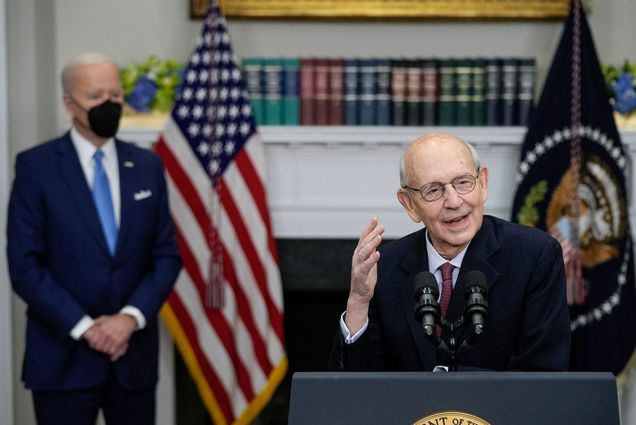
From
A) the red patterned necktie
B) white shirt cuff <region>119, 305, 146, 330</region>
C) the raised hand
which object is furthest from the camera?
white shirt cuff <region>119, 305, 146, 330</region>

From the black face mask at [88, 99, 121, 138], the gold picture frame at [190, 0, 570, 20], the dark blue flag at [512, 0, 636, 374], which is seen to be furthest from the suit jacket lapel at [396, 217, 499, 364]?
the gold picture frame at [190, 0, 570, 20]

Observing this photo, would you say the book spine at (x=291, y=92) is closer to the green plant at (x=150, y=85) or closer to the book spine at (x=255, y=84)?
the book spine at (x=255, y=84)

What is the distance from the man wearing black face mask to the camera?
4.11 m

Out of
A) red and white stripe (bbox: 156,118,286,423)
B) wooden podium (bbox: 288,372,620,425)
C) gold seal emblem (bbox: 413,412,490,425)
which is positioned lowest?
red and white stripe (bbox: 156,118,286,423)

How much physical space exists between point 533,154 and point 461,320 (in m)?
3.10

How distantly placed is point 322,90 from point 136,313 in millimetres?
1741

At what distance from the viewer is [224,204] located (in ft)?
17.2

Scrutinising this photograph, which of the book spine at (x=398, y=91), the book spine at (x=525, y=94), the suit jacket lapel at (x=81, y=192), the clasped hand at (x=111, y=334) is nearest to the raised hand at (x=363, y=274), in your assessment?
the clasped hand at (x=111, y=334)

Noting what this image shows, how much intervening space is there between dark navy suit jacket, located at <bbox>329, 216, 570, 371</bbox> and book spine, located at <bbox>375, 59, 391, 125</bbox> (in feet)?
8.76

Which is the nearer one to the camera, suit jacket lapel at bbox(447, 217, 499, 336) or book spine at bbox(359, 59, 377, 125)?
suit jacket lapel at bbox(447, 217, 499, 336)

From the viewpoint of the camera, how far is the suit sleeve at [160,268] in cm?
421

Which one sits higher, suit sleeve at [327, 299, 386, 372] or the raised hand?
the raised hand

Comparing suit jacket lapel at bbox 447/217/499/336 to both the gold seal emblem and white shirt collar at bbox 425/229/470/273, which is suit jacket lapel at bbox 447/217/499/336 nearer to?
white shirt collar at bbox 425/229/470/273

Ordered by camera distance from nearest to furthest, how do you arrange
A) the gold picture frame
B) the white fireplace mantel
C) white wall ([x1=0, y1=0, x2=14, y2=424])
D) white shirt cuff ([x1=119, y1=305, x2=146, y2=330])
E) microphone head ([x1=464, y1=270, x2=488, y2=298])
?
microphone head ([x1=464, y1=270, x2=488, y2=298]), white shirt cuff ([x1=119, y1=305, x2=146, y2=330]), white wall ([x1=0, y1=0, x2=14, y2=424]), the white fireplace mantel, the gold picture frame
